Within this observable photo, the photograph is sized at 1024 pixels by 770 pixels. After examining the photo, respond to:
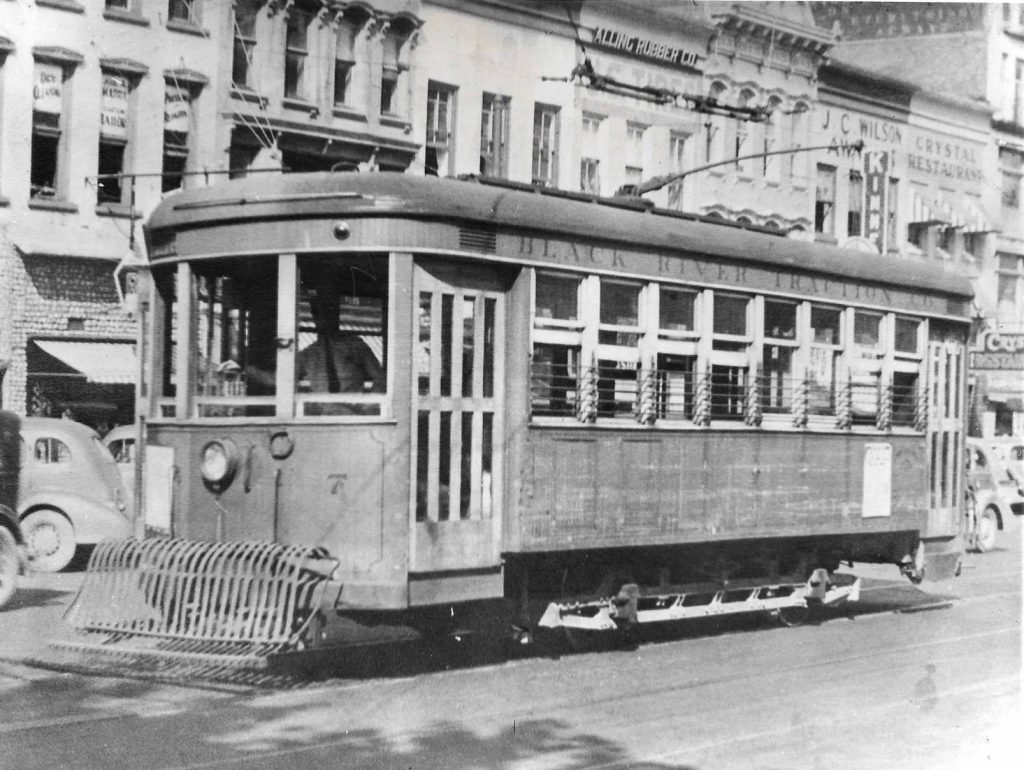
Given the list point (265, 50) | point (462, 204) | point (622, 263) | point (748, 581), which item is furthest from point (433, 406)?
point (265, 50)

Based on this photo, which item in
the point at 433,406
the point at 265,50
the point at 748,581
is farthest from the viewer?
the point at 265,50

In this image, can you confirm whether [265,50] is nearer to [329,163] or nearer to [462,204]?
[329,163]

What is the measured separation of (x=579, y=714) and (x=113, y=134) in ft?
50.2

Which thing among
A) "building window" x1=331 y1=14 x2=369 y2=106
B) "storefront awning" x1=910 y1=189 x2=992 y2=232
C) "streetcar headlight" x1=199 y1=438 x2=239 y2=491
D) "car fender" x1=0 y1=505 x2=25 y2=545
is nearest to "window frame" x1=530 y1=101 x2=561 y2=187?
"building window" x1=331 y1=14 x2=369 y2=106

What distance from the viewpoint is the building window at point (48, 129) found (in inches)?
803

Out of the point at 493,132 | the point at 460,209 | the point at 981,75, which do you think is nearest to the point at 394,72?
the point at 493,132

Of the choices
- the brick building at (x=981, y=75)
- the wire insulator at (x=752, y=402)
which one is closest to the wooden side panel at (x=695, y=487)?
the wire insulator at (x=752, y=402)

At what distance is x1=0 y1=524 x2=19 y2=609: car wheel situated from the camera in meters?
12.4

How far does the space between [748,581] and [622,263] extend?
329 cm

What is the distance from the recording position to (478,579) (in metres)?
9.64

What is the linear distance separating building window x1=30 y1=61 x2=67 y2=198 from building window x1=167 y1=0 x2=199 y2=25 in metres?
2.17

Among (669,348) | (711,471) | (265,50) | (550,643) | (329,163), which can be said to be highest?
(265,50)

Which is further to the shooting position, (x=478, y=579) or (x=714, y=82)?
(x=714, y=82)

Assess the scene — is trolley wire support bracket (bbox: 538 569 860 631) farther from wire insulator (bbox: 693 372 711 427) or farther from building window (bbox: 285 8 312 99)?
building window (bbox: 285 8 312 99)
